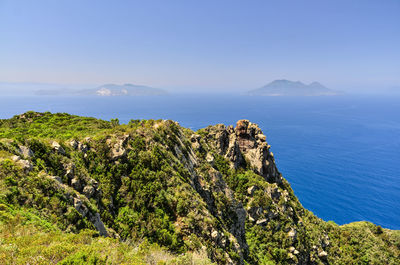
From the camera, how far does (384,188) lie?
96000 mm

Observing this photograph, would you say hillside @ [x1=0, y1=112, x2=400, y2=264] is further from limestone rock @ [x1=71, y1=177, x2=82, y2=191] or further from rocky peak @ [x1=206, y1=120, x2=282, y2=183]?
rocky peak @ [x1=206, y1=120, x2=282, y2=183]

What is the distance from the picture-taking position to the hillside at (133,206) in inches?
455

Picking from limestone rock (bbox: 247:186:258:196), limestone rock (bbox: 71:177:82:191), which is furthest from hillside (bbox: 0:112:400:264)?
limestone rock (bbox: 247:186:258:196)

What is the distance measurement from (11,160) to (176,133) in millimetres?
21312

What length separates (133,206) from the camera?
19.7 metres

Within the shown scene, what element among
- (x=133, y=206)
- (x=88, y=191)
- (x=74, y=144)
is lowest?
(x=133, y=206)

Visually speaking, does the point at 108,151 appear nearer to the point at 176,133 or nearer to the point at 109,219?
the point at 109,219

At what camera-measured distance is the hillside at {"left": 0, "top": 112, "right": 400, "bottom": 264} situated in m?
11.6

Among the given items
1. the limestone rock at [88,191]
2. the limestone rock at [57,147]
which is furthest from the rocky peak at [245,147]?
the limestone rock at [57,147]

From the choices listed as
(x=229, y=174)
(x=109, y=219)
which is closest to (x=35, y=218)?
(x=109, y=219)

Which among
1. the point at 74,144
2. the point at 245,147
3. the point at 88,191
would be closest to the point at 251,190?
the point at 245,147

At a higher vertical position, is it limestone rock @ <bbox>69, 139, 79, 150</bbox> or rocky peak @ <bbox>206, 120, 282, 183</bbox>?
limestone rock @ <bbox>69, 139, 79, 150</bbox>

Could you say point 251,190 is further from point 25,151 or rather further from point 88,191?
point 25,151

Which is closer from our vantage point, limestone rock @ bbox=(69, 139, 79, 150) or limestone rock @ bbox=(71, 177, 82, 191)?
limestone rock @ bbox=(71, 177, 82, 191)
